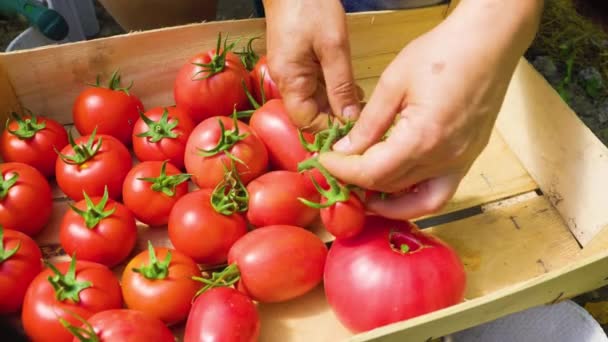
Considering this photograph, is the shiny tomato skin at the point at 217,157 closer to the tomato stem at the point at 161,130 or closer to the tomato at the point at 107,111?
the tomato stem at the point at 161,130

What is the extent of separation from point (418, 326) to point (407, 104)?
250 millimetres

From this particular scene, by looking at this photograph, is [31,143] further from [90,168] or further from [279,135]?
[279,135]

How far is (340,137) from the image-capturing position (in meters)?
0.82

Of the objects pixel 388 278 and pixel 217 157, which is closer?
pixel 388 278

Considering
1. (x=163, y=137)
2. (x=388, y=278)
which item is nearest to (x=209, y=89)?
(x=163, y=137)

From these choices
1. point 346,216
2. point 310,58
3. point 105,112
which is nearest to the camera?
point 346,216

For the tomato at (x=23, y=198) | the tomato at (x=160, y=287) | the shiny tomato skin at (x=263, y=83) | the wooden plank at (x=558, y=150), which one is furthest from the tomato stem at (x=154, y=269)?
the wooden plank at (x=558, y=150)

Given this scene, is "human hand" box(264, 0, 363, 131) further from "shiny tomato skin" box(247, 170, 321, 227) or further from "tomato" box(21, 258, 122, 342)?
"tomato" box(21, 258, 122, 342)

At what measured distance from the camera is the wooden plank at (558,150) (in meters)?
0.93

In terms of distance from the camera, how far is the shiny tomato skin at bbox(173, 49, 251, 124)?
99cm

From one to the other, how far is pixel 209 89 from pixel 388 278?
1.43ft

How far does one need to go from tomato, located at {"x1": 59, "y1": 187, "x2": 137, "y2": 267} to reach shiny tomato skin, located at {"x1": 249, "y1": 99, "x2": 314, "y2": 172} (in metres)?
0.24

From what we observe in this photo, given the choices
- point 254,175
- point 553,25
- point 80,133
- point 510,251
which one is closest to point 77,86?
point 80,133

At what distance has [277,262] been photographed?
0.79m
